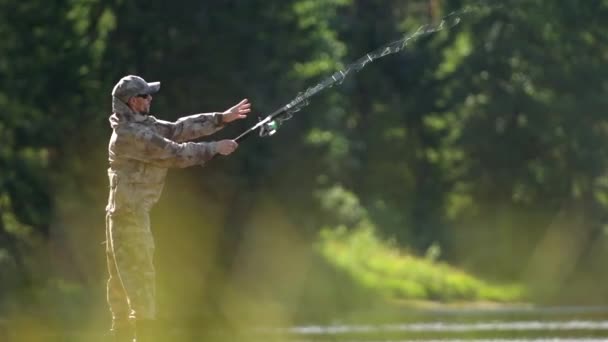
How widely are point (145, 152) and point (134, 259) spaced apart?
0.71 metres

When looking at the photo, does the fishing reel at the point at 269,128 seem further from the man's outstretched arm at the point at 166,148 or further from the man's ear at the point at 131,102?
the man's ear at the point at 131,102

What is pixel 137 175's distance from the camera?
40.5ft

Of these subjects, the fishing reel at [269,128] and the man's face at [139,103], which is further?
the fishing reel at [269,128]

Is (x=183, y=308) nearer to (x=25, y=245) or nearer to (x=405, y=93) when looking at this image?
(x=25, y=245)

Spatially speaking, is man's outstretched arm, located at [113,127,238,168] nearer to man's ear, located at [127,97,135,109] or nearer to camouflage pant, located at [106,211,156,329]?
man's ear, located at [127,97,135,109]

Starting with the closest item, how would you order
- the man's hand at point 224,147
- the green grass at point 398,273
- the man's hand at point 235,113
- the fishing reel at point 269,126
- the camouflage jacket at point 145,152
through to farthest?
the man's hand at point 224,147 → the camouflage jacket at point 145,152 → the man's hand at point 235,113 → the fishing reel at point 269,126 → the green grass at point 398,273

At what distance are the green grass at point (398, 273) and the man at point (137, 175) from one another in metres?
23.7

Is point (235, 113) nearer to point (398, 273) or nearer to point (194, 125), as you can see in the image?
point (194, 125)

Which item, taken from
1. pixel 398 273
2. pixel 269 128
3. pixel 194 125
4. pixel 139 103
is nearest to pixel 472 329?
pixel 269 128

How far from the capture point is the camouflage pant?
12.2 m

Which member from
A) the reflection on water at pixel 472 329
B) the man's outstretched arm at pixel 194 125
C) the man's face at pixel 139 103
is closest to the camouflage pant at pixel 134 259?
the man's outstretched arm at pixel 194 125

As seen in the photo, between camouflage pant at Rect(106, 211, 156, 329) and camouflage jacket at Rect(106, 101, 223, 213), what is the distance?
0.30 feet

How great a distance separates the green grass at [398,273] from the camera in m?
37.6

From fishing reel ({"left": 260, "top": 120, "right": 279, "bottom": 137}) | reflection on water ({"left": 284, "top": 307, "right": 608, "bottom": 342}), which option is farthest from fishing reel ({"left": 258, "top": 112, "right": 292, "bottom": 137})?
reflection on water ({"left": 284, "top": 307, "right": 608, "bottom": 342})
